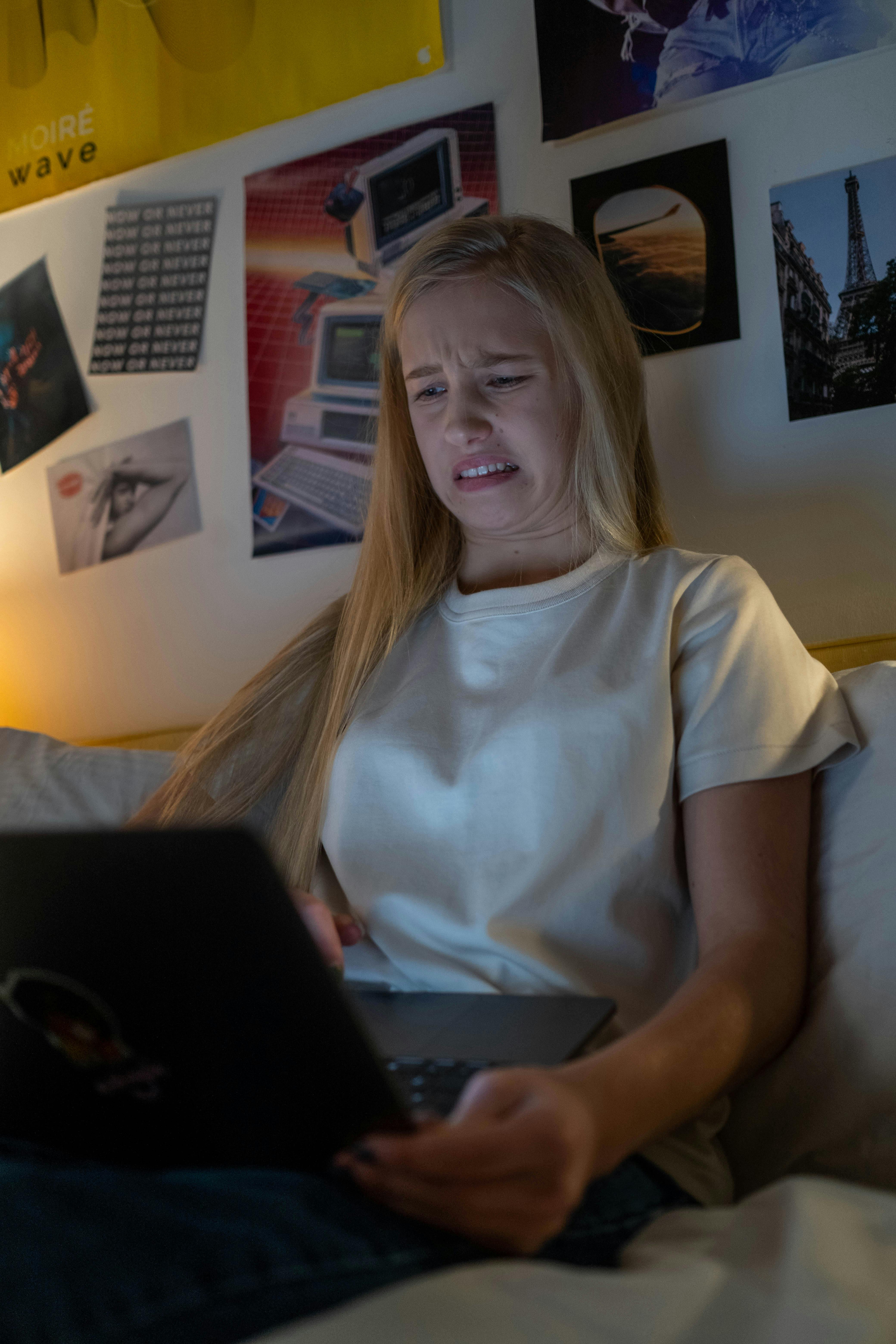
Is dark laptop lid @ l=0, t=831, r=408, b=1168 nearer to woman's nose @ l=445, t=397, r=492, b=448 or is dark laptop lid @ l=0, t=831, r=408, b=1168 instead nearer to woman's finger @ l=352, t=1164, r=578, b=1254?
woman's finger @ l=352, t=1164, r=578, b=1254

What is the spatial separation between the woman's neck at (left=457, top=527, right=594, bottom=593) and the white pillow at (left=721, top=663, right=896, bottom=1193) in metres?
0.33

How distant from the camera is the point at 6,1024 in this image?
0.50 m

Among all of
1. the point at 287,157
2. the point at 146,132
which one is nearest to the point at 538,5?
the point at 287,157

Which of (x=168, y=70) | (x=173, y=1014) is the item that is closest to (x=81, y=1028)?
(x=173, y=1014)

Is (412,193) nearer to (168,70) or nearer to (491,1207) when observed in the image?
(168,70)

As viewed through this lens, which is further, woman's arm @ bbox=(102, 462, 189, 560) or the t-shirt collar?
woman's arm @ bbox=(102, 462, 189, 560)

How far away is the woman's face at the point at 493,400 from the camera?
1.00 metres

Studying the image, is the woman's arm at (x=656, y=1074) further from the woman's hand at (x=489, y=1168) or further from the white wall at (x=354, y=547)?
the white wall at (x=354, y=547)

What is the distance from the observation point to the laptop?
0.40m

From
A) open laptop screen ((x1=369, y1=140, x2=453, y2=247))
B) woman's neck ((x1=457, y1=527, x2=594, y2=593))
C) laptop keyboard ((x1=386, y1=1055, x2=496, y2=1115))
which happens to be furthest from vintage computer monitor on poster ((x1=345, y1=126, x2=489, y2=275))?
laptop keyboard ((x1=386, y1=1055, x2=496, y2=1115))

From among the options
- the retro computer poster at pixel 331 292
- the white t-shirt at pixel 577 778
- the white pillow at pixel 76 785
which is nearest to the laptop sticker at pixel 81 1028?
the white t-shirt at pixel 577 778

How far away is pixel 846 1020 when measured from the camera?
2.39 feet

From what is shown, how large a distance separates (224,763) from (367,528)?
0.31 metres

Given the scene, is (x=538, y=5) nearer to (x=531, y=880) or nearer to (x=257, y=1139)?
(x=531, y=880)
